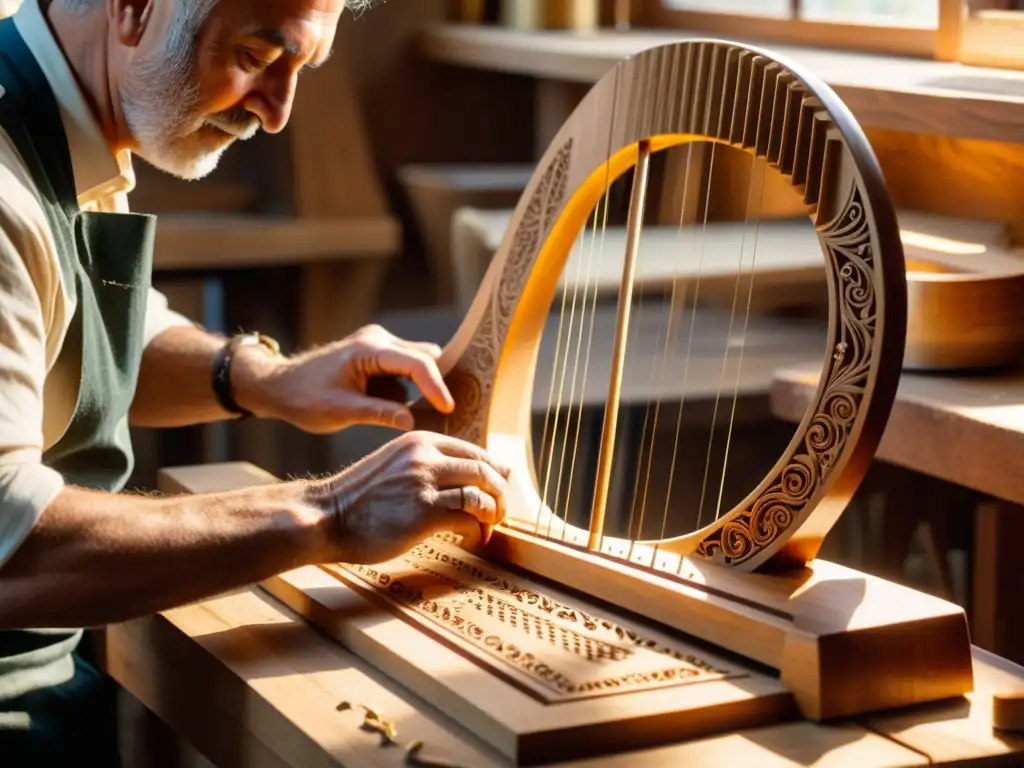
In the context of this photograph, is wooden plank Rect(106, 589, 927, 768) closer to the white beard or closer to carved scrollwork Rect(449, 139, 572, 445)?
carved scrollwork Rect(449, 139, 572, 445)

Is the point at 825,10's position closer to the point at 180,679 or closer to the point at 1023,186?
the point at 1023,186

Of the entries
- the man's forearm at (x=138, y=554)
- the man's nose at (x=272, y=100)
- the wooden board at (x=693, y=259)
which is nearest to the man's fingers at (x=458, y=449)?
the man's forearm at (x=138, y=554)

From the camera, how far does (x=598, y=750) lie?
970mm

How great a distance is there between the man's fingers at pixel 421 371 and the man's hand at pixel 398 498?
25 cm

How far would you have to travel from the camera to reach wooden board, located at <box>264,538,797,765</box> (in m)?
0.98

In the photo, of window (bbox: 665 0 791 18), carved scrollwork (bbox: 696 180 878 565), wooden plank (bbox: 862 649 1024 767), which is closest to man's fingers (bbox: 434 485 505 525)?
carved scrollwork (bbox: 696 180 878 565)

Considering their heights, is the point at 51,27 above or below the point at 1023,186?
above

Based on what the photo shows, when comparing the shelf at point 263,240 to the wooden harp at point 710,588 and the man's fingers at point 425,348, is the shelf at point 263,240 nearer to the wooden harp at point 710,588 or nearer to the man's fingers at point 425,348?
the man's fingers at point 425,348

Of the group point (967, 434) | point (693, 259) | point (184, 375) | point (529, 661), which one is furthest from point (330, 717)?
point (693, 259)

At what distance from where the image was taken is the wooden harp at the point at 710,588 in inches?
40.1

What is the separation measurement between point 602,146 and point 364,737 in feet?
1.89

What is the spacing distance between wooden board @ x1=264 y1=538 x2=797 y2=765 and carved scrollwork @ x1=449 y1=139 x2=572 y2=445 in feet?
0.71

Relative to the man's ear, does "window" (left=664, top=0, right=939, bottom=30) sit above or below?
above

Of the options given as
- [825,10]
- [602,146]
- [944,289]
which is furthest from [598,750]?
[825,10]
